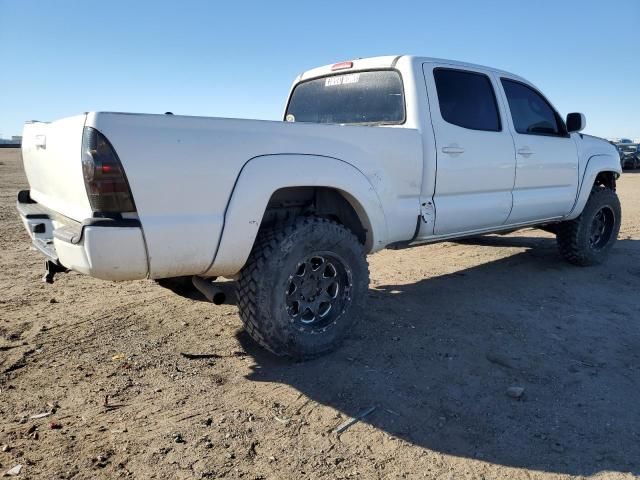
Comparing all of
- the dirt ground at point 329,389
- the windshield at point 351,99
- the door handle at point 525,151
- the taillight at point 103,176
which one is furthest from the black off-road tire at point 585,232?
the taillight at point 103,176

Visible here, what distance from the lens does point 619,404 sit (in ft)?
9.80

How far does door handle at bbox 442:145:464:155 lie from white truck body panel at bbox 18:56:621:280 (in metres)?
0.01

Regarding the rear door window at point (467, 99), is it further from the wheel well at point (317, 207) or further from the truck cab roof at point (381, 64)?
the wheel well at point (317, 207)

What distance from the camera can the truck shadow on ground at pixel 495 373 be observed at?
2623mm

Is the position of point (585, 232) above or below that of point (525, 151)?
below

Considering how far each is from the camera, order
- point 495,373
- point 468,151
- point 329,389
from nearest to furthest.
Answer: point 329,389 < point 495,373 < point 468,151

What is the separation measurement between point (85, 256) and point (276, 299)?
1.10m

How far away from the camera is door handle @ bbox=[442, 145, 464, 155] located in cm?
411

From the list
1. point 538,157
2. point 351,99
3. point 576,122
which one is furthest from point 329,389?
point 576,122

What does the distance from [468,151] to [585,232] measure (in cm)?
254

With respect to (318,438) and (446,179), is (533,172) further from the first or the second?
(318,438)

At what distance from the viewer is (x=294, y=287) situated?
11.0 ft

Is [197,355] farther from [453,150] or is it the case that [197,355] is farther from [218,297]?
[453,150]

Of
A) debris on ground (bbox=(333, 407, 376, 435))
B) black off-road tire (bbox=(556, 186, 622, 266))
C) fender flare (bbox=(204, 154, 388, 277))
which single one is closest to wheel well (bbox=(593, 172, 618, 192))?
black off-road tire (bbox=(556, 186, 622, 266))
